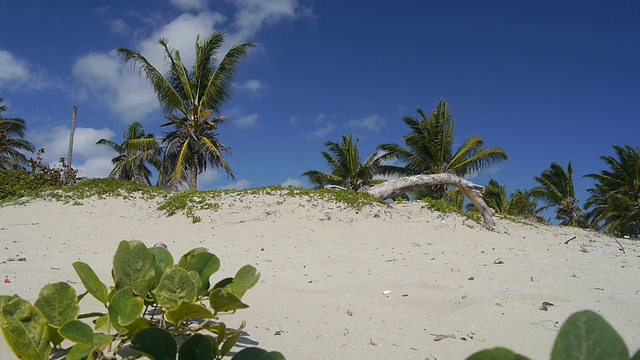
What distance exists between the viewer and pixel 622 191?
24.1 meters

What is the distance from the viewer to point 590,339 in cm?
52

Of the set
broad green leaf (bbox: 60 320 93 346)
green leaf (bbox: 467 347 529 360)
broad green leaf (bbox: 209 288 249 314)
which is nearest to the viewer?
green leaf (bbox: 467 347 529 360)

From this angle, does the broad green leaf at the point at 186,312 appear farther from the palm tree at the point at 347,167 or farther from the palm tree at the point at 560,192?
the palm tree at the point at 560,192

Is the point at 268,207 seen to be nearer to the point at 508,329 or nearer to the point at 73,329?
the point at 508,329

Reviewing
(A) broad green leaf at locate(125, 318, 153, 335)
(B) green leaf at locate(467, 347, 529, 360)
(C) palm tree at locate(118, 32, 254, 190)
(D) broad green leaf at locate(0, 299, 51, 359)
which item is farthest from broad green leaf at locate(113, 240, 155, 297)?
(C) palm tree at locate(118, 32, 254, 190)

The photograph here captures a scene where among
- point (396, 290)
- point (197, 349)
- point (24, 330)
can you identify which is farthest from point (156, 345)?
point (396, 290)

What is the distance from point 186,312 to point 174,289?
3.0 inches

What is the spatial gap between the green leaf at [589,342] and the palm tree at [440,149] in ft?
66.2

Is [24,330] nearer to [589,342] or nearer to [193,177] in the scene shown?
[589,342]

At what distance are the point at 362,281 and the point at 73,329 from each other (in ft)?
7.21

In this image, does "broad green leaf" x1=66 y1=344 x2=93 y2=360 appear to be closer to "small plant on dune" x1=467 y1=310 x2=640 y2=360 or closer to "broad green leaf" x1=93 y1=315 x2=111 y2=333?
"broad green leaf" x1=93 y1=315 x2=111 y2=333

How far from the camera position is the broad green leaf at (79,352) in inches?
37.4

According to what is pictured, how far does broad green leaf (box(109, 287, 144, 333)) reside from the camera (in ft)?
3.27

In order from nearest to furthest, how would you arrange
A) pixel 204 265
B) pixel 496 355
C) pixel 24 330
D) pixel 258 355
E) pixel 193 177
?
1. pixel 496 355
2. pixel 258 355
3. pixel 24 330
4. pixel 204 265
5. pixel 193 177
